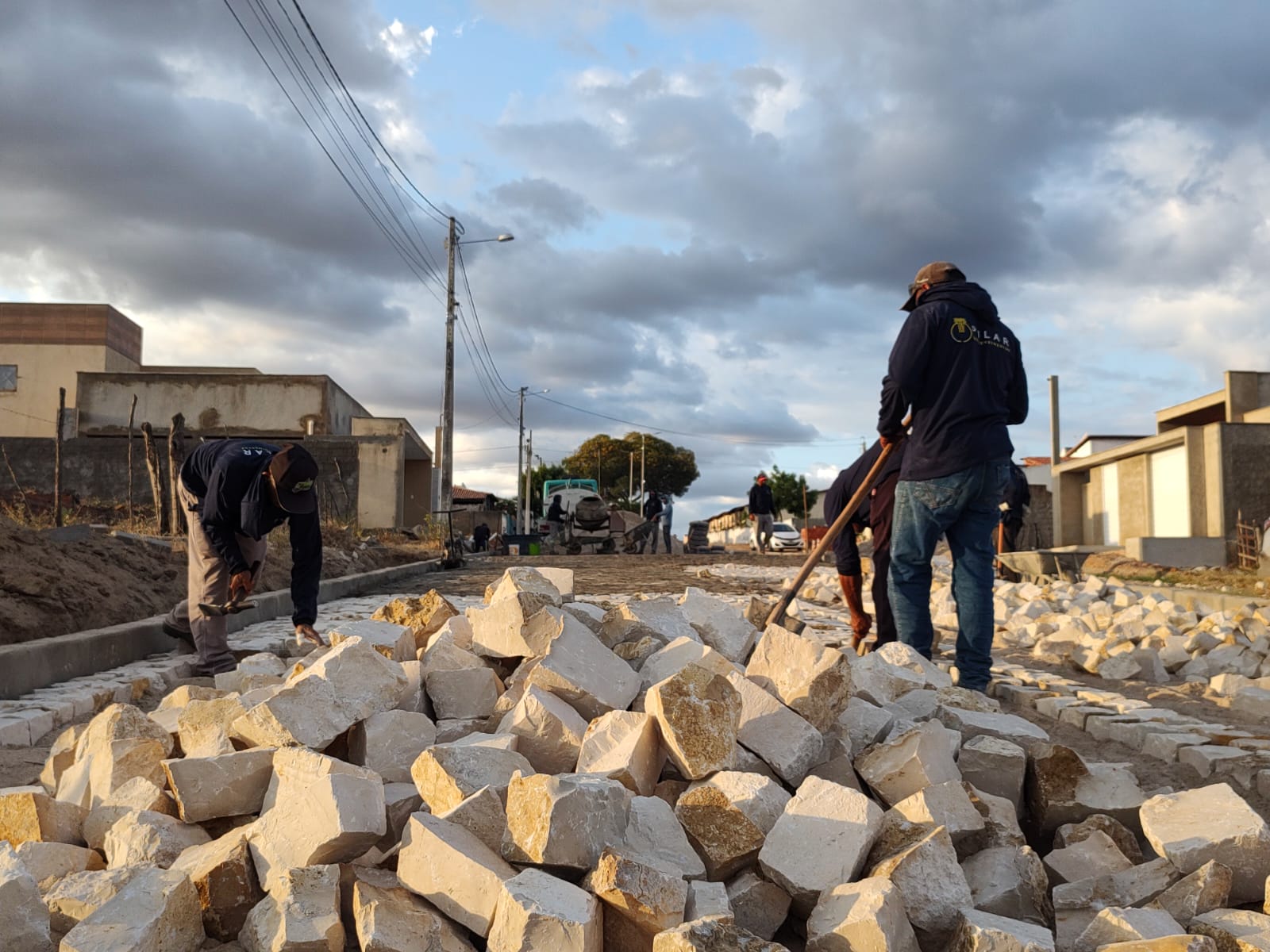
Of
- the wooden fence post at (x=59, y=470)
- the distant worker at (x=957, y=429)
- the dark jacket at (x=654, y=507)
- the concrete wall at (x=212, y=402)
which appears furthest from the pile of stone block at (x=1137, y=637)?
the concrete wall at (x=212, y=402)

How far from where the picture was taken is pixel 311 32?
11086 millimetres

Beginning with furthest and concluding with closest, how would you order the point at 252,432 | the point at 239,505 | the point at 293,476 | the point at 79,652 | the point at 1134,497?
the point at 252,432, the point at 1134,497, the point at 79,652, the point at 239,505, the point at 293,476

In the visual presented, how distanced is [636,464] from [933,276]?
191 ft

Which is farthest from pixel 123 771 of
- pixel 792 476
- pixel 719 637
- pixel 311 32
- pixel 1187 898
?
pixel 792 476

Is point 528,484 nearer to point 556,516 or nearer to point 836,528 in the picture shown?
point 556,516

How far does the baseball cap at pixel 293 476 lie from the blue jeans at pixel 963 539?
2602 millimetres

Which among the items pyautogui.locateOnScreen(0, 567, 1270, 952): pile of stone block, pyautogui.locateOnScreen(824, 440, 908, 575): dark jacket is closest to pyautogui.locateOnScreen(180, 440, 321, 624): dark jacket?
pyautogui.locateOnScreen(0, 567, 1270, 952): pile of stone block

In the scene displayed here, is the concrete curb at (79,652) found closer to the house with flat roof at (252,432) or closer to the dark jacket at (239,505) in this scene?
the dark jacket at (239,505)

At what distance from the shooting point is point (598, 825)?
Answer: 6.73ft

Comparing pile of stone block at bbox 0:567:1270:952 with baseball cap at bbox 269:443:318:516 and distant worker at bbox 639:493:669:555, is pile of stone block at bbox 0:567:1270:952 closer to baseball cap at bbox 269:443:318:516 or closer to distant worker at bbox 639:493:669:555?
baseball cap at bbox 269:443:318:516

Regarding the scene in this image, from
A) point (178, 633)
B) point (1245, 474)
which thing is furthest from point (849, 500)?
point (1245, 474)

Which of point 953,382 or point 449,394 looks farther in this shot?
point 449,394

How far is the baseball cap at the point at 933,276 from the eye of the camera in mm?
4109

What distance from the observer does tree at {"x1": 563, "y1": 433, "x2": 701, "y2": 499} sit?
62.1 metres
